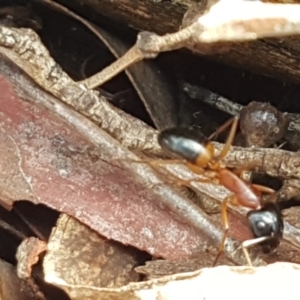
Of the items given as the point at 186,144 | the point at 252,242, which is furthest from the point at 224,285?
the point at 186,144

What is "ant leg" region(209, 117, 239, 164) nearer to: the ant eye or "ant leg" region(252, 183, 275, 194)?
"ant leg" region(252, 183, 275, 194)

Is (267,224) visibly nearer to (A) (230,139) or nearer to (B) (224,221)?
(B) (224,221)

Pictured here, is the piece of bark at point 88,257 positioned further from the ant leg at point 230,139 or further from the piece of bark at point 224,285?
the ant leg at point 230,139

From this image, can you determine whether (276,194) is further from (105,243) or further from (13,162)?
(13,162)

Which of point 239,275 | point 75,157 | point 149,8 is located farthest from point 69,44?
point 239,275

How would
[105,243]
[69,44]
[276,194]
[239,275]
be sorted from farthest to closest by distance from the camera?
[69,44] → [276,194] → [105,243] → [239,275]

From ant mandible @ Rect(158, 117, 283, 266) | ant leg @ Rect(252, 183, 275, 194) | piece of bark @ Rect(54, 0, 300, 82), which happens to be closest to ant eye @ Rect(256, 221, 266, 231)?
ant mandible @ Rect(158, 117, 283, 266)
